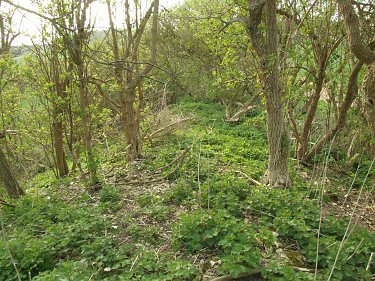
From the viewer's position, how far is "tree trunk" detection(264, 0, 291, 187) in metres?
4.95

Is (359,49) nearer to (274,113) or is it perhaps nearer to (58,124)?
(274,113)

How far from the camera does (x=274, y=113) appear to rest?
17.2 ft

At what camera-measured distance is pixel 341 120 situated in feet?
22.1

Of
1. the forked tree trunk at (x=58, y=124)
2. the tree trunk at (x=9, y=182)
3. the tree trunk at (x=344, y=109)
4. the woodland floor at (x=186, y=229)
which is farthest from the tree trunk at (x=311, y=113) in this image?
the tree trunk at (x=9, y=182)

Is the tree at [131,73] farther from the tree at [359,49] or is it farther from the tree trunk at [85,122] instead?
the tree at [359,49]

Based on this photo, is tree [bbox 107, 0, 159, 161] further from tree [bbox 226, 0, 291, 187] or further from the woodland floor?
tree [bbox 226, 0, 291, 187]

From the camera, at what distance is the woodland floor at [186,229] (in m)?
3.30

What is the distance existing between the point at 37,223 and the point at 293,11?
5.55 m

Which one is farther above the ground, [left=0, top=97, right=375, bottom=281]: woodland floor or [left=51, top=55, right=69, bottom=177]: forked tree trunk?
[left=51, top=55, right=69, bottom=177]: forked tree trunk

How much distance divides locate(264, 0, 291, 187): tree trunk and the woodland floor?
373mm

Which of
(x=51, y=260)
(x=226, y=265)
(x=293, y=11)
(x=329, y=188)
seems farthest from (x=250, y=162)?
(x=51, y=260)

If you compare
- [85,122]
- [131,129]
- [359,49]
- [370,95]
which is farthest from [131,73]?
[370,95]

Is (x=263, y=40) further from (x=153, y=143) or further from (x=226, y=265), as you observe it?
(x=153, y=143)

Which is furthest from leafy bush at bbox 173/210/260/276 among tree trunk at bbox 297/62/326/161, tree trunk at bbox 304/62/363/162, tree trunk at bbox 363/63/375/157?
tree trunk at bbox 297/62/326/161
